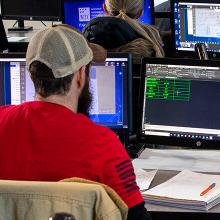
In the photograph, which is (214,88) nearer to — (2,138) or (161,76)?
(161,76)

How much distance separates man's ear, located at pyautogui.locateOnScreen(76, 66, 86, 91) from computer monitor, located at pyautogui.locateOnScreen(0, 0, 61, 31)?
10.8 ft

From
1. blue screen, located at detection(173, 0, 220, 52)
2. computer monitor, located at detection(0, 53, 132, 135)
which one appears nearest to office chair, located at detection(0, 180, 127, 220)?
computer monitor, located at detection(0, 53, 132, 135)

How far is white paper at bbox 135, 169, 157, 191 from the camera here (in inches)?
80.2

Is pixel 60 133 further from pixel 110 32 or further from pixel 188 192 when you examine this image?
pixel 110 32

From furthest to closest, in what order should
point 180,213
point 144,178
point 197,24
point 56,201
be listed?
point 197,24
point 144,178
point 180,213
point 56,201

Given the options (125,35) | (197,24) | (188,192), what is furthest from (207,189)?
(197,24)

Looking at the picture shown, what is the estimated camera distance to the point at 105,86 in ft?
7.87

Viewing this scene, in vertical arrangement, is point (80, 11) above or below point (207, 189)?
above

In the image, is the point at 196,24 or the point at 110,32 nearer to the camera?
the point at 110,32

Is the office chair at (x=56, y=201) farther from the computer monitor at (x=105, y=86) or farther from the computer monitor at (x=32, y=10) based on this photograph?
the computer monitor at (x=32, y=10)

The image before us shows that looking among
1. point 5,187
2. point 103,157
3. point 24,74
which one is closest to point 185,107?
point 24,74

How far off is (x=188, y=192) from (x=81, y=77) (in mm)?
571

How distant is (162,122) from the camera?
234cm

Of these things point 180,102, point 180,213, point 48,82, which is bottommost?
point 180,213
